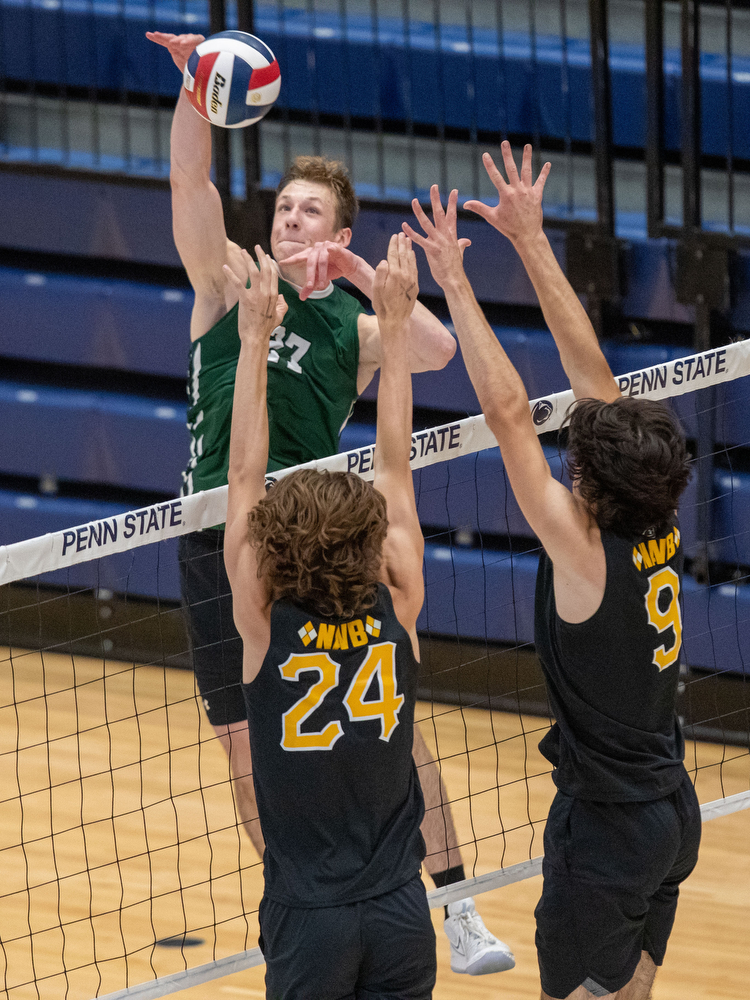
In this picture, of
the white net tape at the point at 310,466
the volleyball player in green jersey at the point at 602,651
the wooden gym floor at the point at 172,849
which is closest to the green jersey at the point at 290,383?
the white net tape at the point at 310,466

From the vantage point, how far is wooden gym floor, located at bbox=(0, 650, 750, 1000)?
4.78m

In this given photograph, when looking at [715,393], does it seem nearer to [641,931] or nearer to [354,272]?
[354,272]

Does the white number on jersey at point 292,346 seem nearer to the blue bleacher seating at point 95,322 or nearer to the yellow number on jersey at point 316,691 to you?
the yellow number on jersey at point 316,691

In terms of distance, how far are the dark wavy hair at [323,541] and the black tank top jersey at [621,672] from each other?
54 centimetres

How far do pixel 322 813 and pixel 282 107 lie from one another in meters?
5.11

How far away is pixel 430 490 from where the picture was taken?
276 inches

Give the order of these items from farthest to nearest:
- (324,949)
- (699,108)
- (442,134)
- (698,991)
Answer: (442,134), (699,108), (698,991), (324,949)

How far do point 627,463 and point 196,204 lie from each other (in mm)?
1844

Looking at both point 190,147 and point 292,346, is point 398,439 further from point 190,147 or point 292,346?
point 190,147

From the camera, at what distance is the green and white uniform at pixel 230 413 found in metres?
4.51

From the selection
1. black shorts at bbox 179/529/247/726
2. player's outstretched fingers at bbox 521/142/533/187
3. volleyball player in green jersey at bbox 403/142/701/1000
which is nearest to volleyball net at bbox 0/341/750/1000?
black shorts at bbox 179/529/247/726

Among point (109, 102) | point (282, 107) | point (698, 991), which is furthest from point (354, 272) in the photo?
point (109, 102)

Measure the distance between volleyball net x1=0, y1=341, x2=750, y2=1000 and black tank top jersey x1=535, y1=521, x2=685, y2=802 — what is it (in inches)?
37.9

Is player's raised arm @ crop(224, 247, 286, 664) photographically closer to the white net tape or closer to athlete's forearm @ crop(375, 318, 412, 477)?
athlete's forearm @ crop(375, 318, 412, 477)
